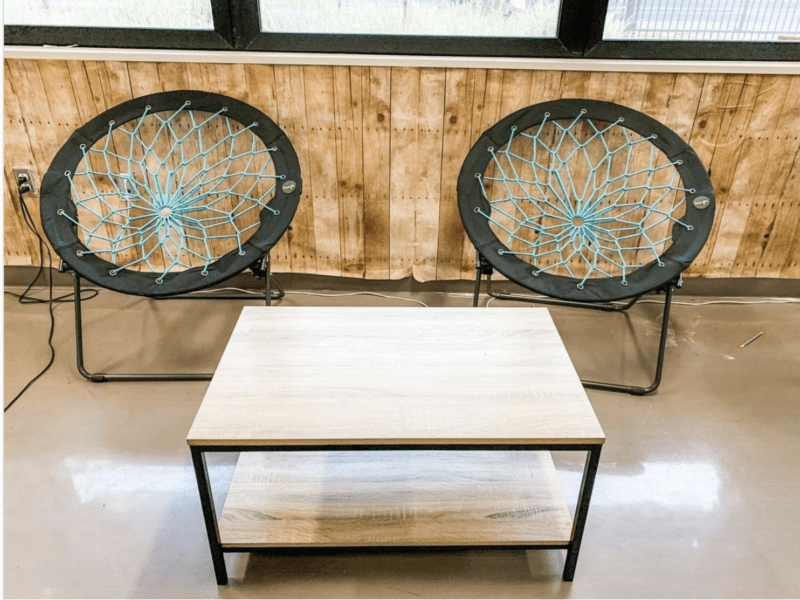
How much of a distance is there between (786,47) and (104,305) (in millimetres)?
2885

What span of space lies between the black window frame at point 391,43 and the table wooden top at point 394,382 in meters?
1.13

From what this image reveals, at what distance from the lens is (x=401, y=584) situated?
4.89 ft

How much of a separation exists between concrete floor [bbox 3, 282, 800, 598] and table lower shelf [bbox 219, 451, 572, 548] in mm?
116

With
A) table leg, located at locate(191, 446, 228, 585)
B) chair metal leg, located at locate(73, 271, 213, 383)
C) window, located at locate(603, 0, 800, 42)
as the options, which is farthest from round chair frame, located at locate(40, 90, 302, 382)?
window, located at locate(603, 0, 800, 42)

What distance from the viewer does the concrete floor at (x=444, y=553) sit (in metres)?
1.50

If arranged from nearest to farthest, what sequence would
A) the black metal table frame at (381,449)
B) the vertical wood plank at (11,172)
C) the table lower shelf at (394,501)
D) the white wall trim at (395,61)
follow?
1. the black metal table frame at (381,449)
2. the table lower shelf at (394,501)
3. the white wall trim at (395,61)
4. the vertical wood plank at (11,172)

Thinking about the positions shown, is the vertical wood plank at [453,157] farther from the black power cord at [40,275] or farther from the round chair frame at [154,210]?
the black power cord at [40,275]

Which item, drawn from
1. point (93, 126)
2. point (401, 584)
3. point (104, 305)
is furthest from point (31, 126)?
point (401, 584)

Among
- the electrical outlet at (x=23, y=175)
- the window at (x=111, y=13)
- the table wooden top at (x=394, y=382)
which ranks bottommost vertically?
the table wooden top at (x=394, y=382)

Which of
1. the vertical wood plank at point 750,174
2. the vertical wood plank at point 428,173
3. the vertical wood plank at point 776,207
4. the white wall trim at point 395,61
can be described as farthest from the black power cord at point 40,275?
the vertical wood plank at point 776,207

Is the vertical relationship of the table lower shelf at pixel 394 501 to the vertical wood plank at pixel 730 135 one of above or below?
below

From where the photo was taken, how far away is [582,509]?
4.49ft

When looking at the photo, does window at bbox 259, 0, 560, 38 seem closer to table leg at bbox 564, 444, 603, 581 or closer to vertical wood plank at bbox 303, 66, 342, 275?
vertical wood plank at bbox 303, 66, 342, 275

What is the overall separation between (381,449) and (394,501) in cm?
37
